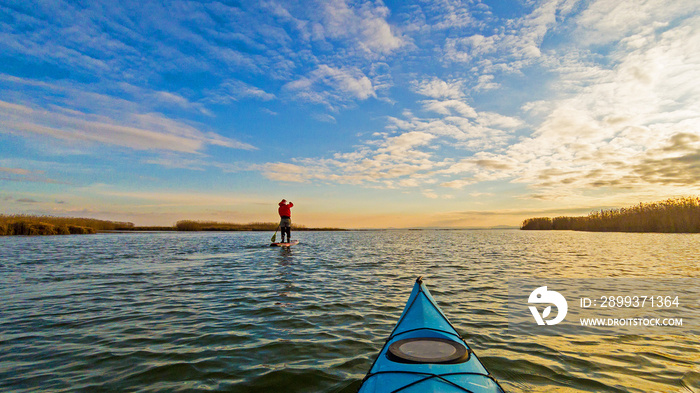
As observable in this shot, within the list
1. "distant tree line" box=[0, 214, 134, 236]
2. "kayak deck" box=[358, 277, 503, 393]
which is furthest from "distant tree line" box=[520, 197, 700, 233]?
"distant tree line" box=[0, 214, 134, 236]

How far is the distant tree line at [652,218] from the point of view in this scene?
1896 inches

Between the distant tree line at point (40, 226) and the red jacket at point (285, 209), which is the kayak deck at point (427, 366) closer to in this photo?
the red jacket at point (285, 209)

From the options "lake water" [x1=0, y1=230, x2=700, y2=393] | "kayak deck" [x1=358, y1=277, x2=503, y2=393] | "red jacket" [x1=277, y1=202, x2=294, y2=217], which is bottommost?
"lake water" [x1=0, y1=230, x2=700, y2=393]

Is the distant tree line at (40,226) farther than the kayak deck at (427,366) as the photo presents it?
Yes

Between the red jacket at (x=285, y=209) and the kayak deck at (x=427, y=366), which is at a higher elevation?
the red jacket at (x=285, y=209)

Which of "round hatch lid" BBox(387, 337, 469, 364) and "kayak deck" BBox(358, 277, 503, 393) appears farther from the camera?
"round hatch lid" BBox(387, 337, 469, 364)

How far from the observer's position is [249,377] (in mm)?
4469

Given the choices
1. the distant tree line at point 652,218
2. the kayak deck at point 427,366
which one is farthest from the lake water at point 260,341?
the distant tree line at point 652,218

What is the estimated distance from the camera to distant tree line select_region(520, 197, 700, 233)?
4816cm

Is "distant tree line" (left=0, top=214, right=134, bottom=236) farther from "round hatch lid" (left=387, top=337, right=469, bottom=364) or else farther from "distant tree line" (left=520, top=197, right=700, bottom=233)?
"distant tree line" (left=520, top=197, right=700, bottom=233)

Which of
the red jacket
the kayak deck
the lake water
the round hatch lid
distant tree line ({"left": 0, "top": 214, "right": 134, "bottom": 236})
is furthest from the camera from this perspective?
distant tree line ({"left": 0, "top": 214, "right": 134, "bottom": 236})

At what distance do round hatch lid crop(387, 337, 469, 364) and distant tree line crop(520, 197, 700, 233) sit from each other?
6759 cm

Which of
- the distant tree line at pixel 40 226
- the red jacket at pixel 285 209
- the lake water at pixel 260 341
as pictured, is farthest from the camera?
the distant tree line at pixel 40 226

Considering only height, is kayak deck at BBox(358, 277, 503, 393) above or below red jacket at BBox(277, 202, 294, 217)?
below
